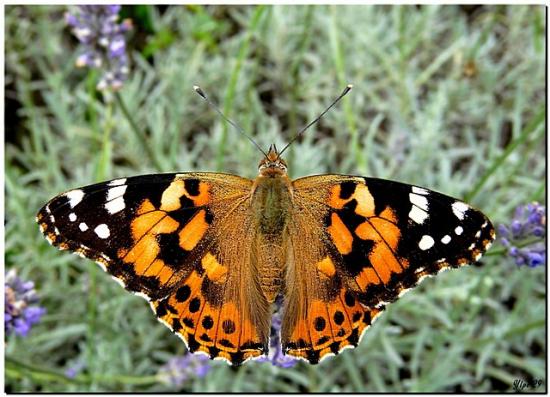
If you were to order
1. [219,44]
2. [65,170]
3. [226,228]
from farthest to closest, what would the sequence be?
[219,44]
[65,170]
[226,228]

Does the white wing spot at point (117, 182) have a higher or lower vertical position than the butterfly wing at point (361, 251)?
higher

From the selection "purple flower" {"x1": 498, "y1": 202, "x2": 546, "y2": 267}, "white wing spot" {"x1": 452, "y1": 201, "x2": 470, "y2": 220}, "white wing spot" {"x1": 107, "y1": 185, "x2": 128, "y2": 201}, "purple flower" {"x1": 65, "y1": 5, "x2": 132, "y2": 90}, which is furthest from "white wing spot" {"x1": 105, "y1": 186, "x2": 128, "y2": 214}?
"purple flower" {"x1": 498, "y1": 202, "x2": 546, "y2": 267}

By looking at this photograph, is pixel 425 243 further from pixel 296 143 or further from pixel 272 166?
pixel 296 143

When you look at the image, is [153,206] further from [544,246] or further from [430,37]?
[430,37]

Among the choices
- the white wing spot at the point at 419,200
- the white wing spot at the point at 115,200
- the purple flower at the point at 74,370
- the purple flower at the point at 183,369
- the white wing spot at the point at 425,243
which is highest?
the purple flower at the point at 74,370

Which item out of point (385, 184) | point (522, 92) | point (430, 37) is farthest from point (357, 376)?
point (430, 37)

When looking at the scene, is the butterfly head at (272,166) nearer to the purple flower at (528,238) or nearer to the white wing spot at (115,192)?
the white wing spot at (115,192)

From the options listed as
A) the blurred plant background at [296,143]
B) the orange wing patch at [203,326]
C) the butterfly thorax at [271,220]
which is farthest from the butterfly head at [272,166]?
the blurred plant background at [296,143]
